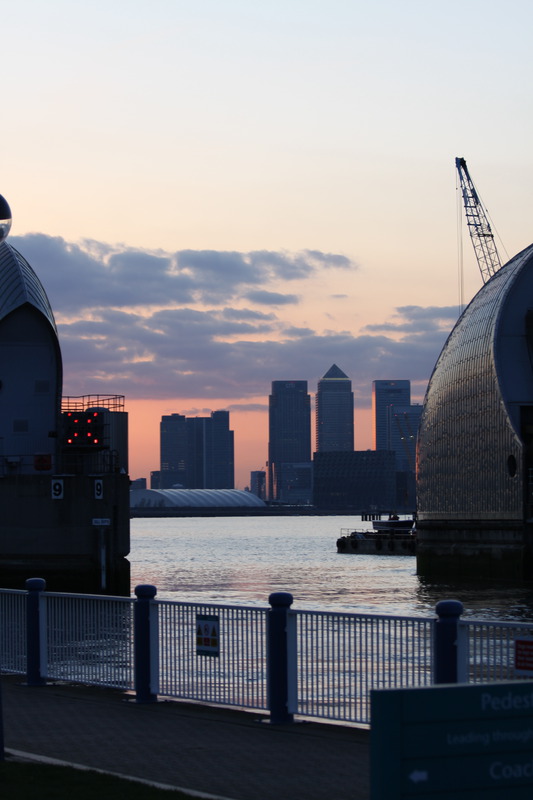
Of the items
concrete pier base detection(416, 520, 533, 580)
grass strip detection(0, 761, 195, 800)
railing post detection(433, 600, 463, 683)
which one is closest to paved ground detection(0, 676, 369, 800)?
grass strip detection(0, 761, 195, 800)

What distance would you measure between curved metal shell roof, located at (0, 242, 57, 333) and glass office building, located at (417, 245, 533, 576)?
30.7m

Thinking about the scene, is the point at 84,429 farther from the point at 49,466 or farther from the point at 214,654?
the point at 214,654

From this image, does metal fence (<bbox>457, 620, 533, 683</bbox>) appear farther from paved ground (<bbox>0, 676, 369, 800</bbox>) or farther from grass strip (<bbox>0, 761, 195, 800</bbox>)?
grass strip (<bbox>0, 761, 195, 800</bbox>)

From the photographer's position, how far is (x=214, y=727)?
17219 millimetres

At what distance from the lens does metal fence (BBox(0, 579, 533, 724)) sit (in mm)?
15914

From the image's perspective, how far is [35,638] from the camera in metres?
22.0

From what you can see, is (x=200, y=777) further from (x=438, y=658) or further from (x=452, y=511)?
(x=452, y=511)

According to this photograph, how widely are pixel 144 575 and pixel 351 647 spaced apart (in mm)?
83717

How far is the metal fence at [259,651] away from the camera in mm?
15914

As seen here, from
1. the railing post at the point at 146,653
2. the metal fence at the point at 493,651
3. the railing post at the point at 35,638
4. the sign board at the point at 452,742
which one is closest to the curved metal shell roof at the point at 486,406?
the railing post at the point at 35,638

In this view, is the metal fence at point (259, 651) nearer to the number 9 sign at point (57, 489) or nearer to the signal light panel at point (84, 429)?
the number 9 sign at point (57, 489)

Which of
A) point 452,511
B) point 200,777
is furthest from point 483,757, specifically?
point 452,511

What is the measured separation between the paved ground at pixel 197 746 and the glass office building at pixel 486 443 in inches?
2517

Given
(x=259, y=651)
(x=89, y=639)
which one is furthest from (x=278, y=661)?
(x=89, y=639)
